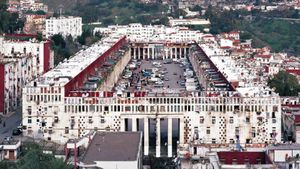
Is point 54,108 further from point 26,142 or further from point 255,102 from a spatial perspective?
point 255,102

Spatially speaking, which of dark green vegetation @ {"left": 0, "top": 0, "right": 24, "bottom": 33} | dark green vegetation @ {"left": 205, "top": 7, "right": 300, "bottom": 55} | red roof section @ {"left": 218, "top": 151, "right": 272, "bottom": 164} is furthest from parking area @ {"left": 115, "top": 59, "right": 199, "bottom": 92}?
red roof section @ {"left": 218, "top": 151, "right": 272, "bottom": 164}

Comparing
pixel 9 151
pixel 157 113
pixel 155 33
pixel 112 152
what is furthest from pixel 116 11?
pixel 112 152

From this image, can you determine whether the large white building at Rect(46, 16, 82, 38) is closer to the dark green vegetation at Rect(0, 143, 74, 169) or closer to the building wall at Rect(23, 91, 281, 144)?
the building wall at Rect(23, 91, 281, 144)

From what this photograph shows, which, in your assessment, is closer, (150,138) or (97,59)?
(150,138)

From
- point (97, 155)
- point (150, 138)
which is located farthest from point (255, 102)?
point (97, 155)

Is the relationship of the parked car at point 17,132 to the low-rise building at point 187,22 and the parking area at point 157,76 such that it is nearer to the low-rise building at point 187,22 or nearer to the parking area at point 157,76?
the parking area at point 157,76

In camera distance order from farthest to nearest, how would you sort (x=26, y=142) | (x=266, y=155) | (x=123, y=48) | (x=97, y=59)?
1. (x=123, y=48)
2. (x=97, y=59)
3. (x=26, y=142)
4. (x=266, y=155)
